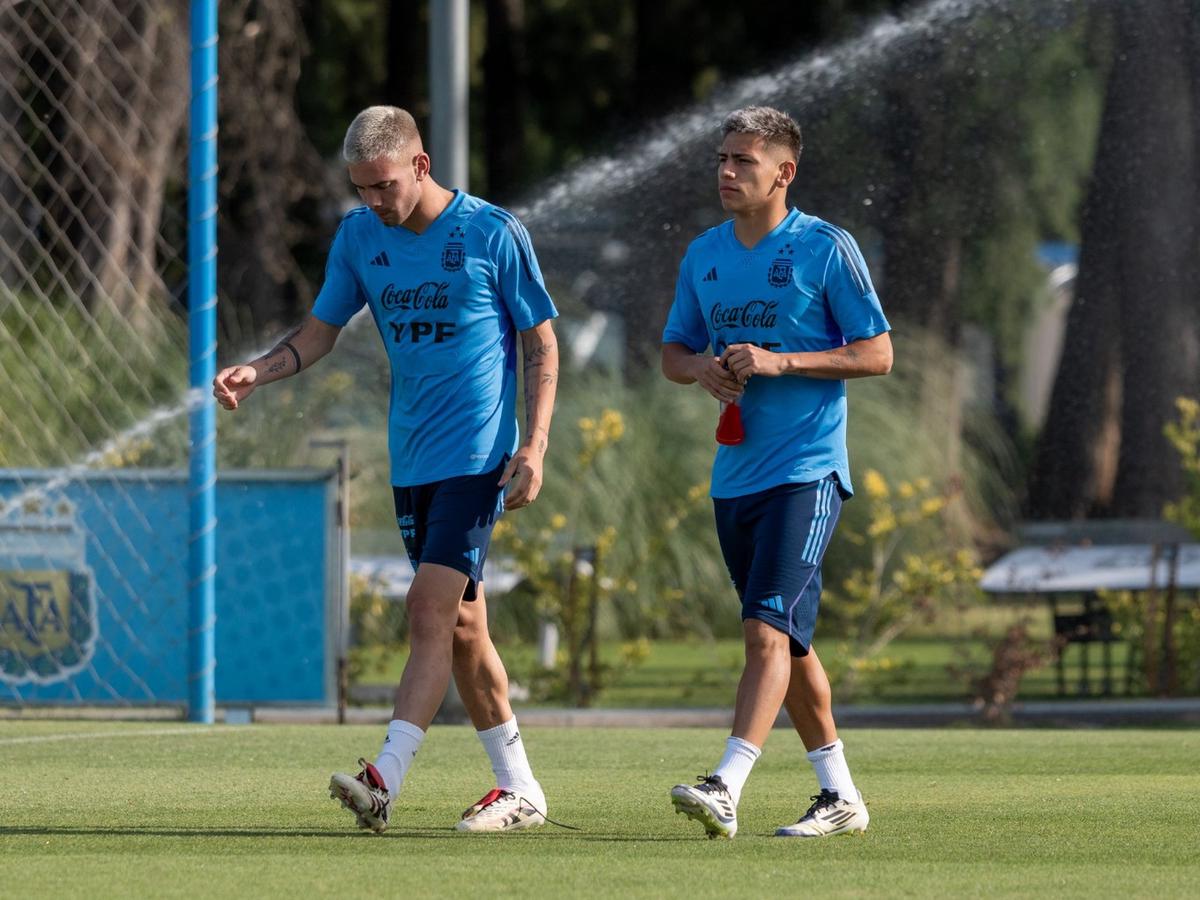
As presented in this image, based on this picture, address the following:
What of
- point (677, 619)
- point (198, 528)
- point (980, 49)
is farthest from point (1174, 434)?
point (980, 49)

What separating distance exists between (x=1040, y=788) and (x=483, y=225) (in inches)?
99.5

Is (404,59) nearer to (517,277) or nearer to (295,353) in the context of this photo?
(295,353)

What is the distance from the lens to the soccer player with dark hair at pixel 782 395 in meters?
5.62

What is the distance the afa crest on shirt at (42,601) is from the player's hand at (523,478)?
4.76 meters

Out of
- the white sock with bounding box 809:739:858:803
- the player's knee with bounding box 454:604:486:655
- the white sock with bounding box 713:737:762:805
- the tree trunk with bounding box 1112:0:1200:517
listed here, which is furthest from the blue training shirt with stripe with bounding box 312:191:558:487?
the tree trunk with bounding box 1112:0:1200:517

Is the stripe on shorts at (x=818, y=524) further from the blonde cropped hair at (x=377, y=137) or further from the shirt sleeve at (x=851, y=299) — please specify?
the blonde cropped hair at (x=377, y=137)

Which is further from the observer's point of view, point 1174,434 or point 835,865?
point 1174,434

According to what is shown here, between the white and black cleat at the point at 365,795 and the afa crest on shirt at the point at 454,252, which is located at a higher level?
the afa crest on shirt at the point at 454,252

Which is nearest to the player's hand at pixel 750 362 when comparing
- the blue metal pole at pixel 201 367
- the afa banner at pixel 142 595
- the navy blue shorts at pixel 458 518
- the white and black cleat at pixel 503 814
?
the navy blue shorts at pixel 458 518

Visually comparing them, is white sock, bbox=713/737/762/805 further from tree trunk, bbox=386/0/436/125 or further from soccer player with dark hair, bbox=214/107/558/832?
tree trunk, bbox=386/0/436/125

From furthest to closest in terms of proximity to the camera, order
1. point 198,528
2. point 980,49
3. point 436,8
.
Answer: point 980,49, point 436,8, point 198,528

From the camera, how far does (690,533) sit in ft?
49.6

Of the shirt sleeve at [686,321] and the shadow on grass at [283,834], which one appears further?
the shirt sleeve at [686,321]

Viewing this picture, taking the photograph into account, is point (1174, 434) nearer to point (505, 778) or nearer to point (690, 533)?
point (690, 533)
